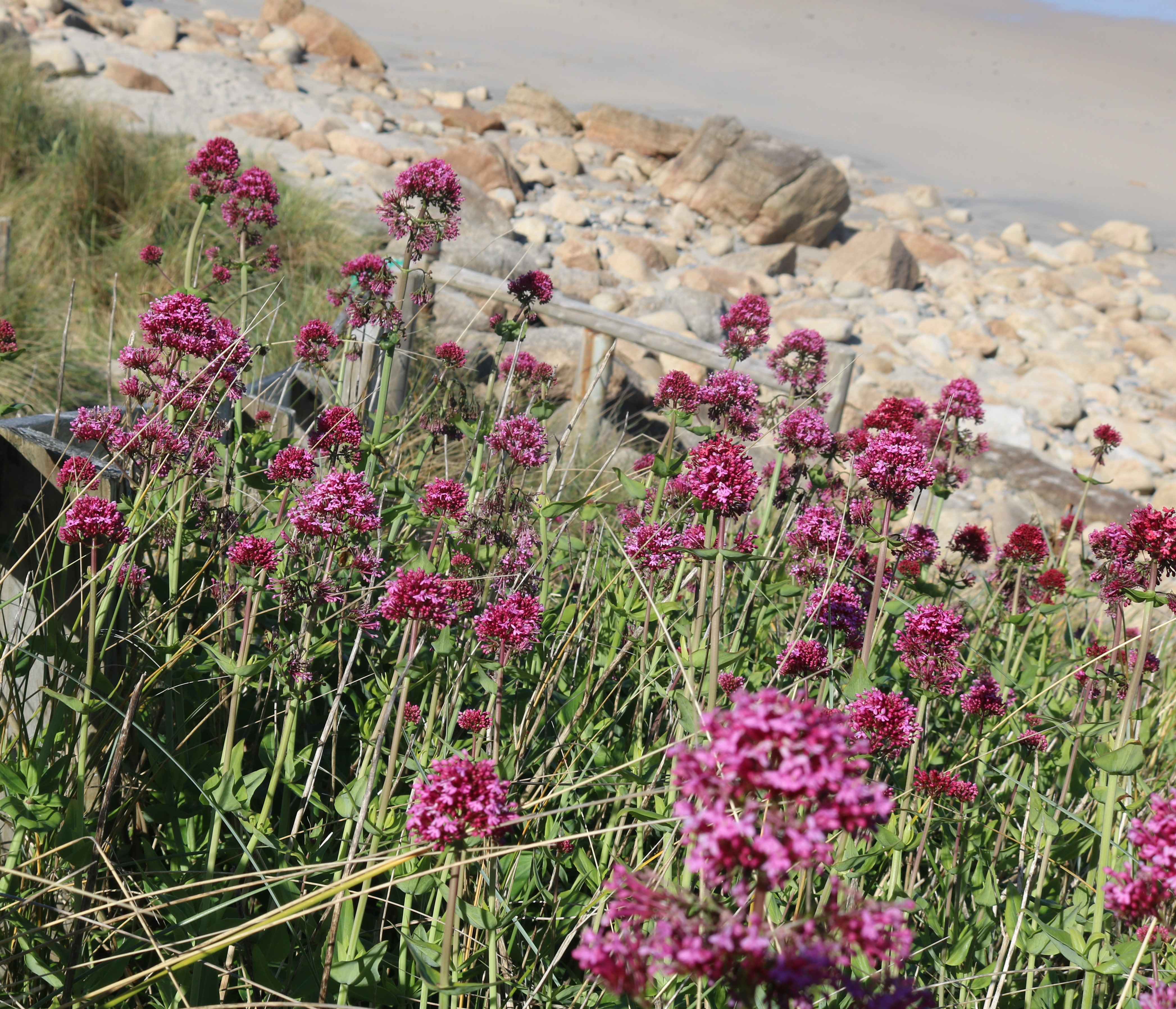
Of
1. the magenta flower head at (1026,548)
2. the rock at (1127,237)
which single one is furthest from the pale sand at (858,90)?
the magenta flower head at (1026,548)

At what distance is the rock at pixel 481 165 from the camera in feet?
51.4

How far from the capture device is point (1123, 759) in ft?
6.77

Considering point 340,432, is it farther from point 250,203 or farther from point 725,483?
point 250,203

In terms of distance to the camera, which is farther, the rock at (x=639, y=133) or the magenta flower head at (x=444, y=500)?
the rock at (x=639, y=133)

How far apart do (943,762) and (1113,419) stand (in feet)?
35.4

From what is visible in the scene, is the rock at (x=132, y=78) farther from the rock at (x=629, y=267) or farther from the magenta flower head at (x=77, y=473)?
the magenta flower head at (x=77, y=473)

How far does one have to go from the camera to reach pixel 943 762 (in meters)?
3.15

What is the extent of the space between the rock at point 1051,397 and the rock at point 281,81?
15.6m

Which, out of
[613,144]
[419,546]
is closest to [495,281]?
[419,546]

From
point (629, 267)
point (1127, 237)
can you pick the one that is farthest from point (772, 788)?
point (1127, 237)

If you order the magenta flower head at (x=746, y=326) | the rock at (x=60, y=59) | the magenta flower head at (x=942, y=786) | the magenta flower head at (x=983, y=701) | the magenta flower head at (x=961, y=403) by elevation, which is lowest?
the magenta flower head at (x=942, y=786)

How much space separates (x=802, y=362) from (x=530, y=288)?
4.01 feet

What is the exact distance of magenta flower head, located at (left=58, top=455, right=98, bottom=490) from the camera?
2.30 metres

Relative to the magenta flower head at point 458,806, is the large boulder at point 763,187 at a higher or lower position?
higher
